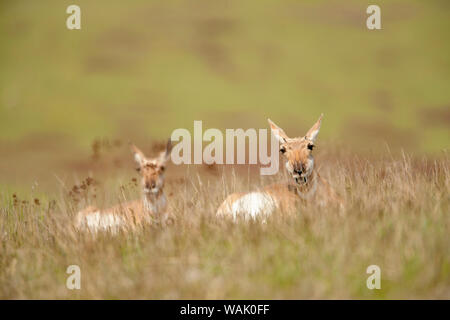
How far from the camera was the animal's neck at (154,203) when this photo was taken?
9.20 metres

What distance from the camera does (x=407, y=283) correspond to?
6.18 m

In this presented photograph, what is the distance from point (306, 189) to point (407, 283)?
2.97m

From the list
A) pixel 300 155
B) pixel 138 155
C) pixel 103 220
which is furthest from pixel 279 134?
pixel 103 220

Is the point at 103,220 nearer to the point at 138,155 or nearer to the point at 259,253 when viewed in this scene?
the point at 138,155

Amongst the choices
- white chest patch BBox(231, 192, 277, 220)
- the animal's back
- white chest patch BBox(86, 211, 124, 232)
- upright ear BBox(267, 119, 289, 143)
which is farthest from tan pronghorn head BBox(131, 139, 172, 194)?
upright ear BBox(267, 119, 289, 143)

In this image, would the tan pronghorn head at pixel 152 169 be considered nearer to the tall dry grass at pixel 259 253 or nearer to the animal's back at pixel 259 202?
the tall dry grass at pixel 259 253

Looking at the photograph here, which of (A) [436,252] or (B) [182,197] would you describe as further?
(B) [182,197]

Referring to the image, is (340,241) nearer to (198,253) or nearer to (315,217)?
(315,217)

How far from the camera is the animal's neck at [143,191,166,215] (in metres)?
9.20

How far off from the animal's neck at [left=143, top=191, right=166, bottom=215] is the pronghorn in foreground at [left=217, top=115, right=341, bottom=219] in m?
1.12

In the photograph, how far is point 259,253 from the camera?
6.77m

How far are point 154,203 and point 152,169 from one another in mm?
610
